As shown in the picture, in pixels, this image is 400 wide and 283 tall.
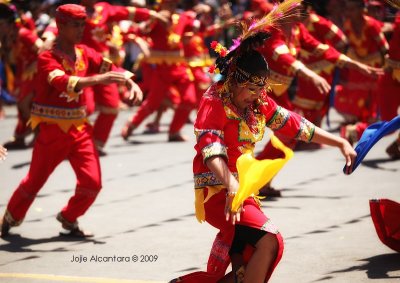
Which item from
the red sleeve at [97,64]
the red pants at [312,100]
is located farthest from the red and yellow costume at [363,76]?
the red sleeve at [97,64]

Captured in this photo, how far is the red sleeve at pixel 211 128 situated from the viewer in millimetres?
4902

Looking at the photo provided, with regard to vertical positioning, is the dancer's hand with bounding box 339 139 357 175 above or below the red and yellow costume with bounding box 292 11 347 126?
above

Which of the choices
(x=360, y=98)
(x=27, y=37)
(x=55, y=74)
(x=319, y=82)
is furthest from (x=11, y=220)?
(x=360, y=98)

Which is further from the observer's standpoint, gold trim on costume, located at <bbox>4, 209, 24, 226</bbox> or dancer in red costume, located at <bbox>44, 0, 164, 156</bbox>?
dancer in red costume, located at <bbox>44, 0, 164, 156</bbox>

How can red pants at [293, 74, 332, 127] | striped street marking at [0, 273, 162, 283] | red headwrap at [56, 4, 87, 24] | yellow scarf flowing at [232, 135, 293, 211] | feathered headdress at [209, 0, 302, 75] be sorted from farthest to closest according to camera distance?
1. red pants at [293, 74, 332, 127]
2. red headwrap at [56, 4, 87, 24]
3. striped street marking at [0, 273, 162, 283]
4. feathered headdress at [209, 0, 302, 75]
5. yellow scarf flowing at [232, 135, 293, 211]

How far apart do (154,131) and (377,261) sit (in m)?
8.99

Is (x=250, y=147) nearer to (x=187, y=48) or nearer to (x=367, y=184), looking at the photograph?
(x=367, y=184)

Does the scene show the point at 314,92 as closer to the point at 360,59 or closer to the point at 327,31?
the point at 327,31

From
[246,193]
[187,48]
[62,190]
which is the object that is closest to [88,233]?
[62,190]

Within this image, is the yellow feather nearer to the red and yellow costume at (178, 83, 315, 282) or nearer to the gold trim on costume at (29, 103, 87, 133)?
the red and yellow costume at (178, 83, 315, 282)

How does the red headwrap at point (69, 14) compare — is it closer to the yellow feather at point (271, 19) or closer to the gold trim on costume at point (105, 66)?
the gold trim on costume at point (105, 66)

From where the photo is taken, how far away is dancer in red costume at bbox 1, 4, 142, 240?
7160mm

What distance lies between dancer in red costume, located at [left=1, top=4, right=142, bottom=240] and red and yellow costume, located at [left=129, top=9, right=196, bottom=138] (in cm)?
621

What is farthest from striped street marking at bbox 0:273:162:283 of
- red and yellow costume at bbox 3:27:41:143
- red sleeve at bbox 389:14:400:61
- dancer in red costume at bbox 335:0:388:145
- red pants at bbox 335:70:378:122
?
red pants at bbox 335:70:378:122
